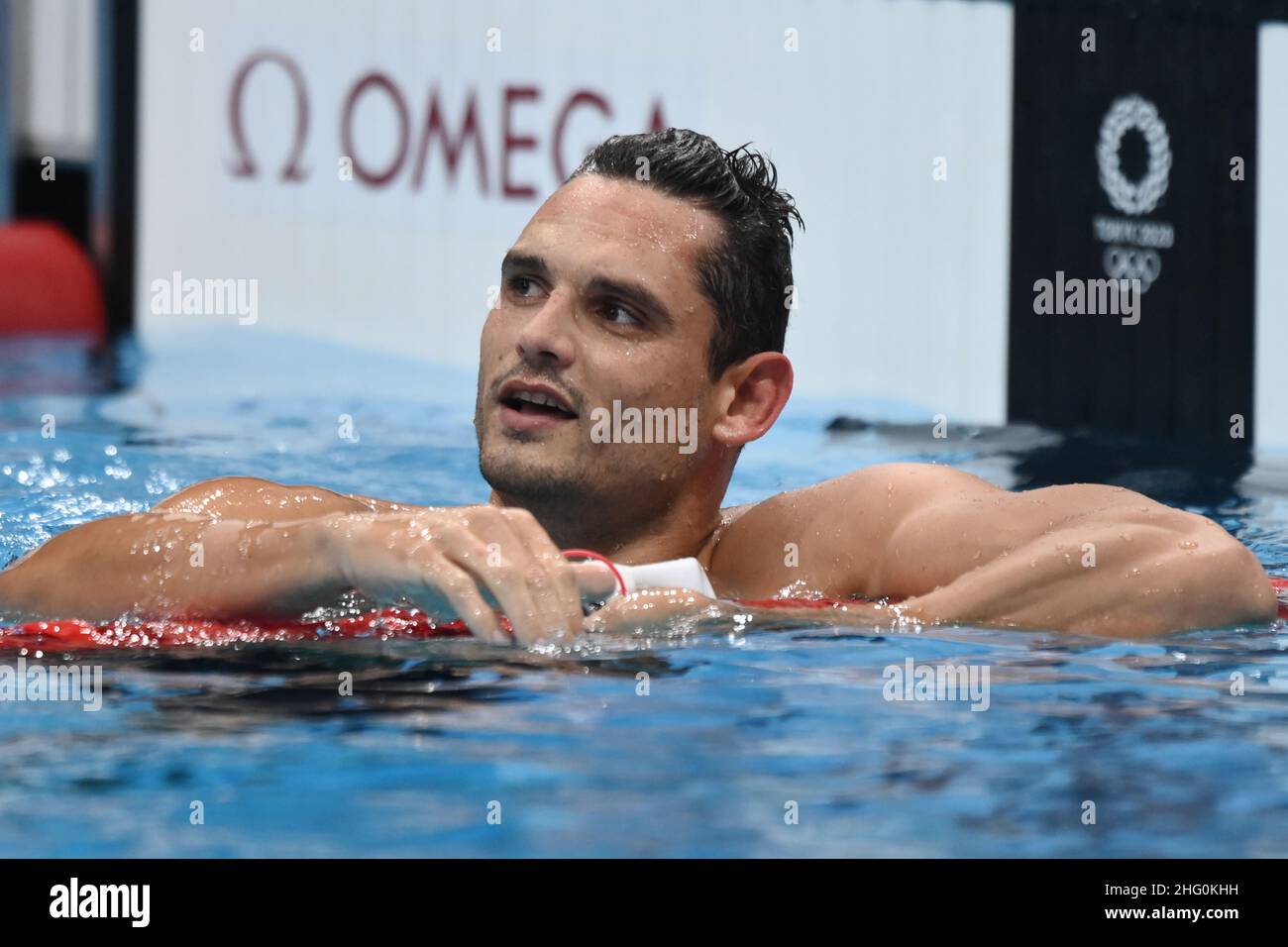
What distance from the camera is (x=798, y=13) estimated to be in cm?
823

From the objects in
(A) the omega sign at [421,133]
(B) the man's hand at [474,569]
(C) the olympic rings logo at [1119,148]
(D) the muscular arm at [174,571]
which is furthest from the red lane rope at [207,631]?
(C) the olympic rings logo at [1119,148]

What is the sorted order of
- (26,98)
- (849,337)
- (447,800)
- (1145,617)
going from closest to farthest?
(447,800), (1145,617), (849,337), (26,98)

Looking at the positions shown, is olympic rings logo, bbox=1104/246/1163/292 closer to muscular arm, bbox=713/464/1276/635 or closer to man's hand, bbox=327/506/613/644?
muscular arm, bbox=713/464/1276/635

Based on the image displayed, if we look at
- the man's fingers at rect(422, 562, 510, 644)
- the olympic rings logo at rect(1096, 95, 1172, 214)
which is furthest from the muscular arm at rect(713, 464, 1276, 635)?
the olympic rings logo at rect(1096, 95, 1172, 214)

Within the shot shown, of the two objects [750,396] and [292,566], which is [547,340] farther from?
[292,566]

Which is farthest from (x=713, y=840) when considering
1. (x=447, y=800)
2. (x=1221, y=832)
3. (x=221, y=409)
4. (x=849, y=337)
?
(x=849, y=337)

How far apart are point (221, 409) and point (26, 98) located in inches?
106

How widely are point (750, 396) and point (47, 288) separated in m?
5.81

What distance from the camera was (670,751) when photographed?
223 centimetres

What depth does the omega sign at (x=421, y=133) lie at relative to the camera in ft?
25.6

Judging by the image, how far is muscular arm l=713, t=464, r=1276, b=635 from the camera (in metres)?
3.00

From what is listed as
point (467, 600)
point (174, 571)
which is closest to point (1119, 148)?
point (174, 571)

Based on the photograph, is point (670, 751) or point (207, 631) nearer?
point (670, 751)
